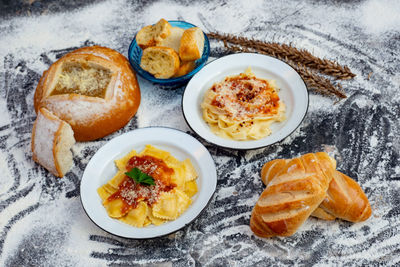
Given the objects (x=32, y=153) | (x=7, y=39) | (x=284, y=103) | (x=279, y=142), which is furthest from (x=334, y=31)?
(x=7, y=39)

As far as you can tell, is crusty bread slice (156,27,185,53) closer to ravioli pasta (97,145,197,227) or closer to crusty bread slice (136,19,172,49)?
crusty bread slice (136,19,172,49)

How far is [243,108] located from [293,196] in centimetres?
96

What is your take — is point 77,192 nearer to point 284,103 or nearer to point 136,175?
point 136,175

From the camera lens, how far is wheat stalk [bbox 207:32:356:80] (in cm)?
345

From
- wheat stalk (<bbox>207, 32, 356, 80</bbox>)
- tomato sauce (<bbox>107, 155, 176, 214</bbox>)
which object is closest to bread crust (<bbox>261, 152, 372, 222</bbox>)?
tomato sauce (<bbox>107, 155, 176, 214</bbox>)

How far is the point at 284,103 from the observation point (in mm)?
3270

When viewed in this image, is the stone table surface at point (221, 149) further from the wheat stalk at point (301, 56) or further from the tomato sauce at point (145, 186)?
the tomato sauce at point (145, 186)

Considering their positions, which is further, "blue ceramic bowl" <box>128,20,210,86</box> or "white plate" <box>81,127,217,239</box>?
"blue ceramic bowl" <box>128,20,210,86</box>

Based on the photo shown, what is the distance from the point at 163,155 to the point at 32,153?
3.56 feet

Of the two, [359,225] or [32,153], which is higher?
[359,225]

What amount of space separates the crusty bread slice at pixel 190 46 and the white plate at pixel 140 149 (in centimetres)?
64

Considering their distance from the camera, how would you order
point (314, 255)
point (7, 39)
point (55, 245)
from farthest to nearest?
1. point (7, 39)
2. point (55, 245)
3. point (314, 255)

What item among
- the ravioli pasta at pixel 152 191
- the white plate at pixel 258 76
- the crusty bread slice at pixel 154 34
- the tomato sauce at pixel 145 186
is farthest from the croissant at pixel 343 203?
the crusty bread slice at pixel 154 34

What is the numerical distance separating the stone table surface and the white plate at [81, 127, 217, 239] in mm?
170
